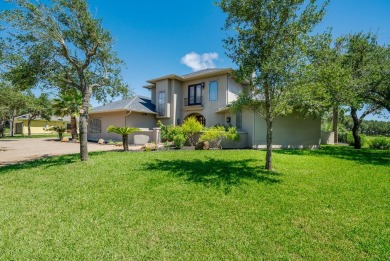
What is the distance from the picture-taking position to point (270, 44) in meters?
7.60

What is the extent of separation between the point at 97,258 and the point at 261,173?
6.27 m

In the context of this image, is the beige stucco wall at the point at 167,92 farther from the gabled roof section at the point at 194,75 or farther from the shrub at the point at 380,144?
the shrub at the point at 380,144

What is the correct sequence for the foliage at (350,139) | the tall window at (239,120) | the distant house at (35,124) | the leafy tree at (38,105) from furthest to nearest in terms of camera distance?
the distant house at (35,124) → the leafy tree at (38,105) → the foliage at (350,139) → the tall window at (239,120)

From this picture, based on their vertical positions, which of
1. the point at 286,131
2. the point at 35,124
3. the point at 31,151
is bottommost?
the point at 31,151

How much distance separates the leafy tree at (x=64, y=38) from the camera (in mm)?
8633

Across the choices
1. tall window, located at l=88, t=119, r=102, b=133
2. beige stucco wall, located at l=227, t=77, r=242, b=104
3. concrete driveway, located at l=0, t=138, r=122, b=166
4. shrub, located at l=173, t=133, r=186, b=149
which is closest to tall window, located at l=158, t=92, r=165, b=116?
concrete driveway, located at l=0, t=138, r=122, b=166

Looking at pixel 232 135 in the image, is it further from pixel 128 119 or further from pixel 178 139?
pixel 128 119

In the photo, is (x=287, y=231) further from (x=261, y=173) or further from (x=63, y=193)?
(x=63, y=193)

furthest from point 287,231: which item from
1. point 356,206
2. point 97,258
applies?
point 97,258

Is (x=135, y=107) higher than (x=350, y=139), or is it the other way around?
(x=135, y=107)

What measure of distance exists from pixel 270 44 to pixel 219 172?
5201mm

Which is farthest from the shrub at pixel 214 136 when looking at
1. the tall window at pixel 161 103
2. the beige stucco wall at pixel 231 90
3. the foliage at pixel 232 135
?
the tall window at pixel 161 103

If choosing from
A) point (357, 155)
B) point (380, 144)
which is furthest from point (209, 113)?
point (380, 144)

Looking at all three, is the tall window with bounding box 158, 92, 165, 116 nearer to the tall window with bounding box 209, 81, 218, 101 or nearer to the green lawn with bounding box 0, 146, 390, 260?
the tall window with bounding box 209, 81, 218, 101
